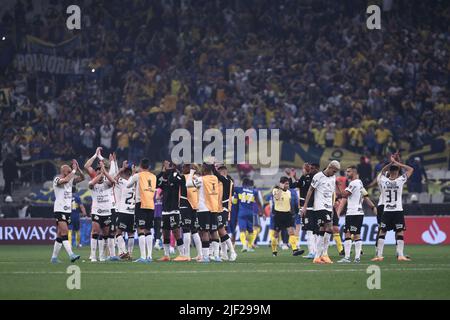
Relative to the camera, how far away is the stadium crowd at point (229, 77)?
4622 cm

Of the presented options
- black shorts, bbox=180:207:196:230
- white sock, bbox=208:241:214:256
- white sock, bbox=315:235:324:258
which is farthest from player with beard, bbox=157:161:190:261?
white sock, bbox=315:235:324:258

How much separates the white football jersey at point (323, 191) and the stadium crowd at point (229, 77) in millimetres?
16940

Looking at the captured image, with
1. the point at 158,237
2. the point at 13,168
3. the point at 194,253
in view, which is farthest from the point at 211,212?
the point at 13,168

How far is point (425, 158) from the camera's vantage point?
4338 cm

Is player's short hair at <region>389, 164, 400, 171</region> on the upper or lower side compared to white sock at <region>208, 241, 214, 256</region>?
upper

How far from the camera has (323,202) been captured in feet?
89.1

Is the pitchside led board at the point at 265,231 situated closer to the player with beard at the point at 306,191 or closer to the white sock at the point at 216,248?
the player with beard at the point at 306,191

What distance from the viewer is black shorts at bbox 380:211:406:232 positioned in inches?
1126

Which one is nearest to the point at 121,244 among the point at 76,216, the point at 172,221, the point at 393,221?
the point at 172,221

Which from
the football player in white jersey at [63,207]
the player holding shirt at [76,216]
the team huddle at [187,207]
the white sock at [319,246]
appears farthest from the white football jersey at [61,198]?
the player holding shirt at [76,216]

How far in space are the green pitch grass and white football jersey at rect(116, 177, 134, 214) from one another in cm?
220

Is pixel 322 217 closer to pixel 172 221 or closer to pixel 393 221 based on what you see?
pixel 393 221

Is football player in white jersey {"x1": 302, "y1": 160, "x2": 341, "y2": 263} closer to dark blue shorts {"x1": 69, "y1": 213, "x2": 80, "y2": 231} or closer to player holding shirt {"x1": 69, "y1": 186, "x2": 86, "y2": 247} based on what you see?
player holding shirt {"x1": 69, "y1": 186, "x2": 86, "y2": 247}
